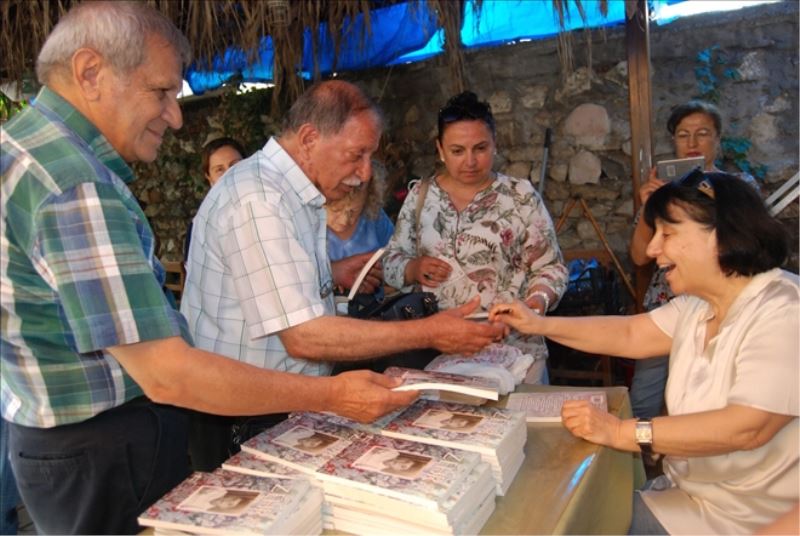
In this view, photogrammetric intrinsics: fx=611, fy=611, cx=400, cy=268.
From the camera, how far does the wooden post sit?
3561 millimetres

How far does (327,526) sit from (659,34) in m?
3.96

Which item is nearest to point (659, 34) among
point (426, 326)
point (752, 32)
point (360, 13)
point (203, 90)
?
point (752, 32)

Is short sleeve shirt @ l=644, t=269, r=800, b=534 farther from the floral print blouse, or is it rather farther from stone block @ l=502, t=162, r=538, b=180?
stone block @ l=502, t=162, r=538, b=180

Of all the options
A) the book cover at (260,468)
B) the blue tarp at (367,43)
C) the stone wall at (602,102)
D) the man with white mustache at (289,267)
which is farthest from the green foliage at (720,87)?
the book cover at (260,468)

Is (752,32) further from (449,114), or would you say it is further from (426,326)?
(426,326)

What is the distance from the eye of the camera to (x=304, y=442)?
4.93 feet

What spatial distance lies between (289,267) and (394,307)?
25.0 inches

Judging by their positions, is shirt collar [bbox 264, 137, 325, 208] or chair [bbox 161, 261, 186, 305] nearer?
shirt collar [bbox 264, 137, 325, 208]

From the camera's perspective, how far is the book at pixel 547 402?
73.2 inches

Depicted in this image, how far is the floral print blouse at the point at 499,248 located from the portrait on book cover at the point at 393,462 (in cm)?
143

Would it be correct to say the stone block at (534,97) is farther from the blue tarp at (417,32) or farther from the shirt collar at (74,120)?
the shirt collar at (74,120)

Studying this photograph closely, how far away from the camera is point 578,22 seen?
3811 millimetres

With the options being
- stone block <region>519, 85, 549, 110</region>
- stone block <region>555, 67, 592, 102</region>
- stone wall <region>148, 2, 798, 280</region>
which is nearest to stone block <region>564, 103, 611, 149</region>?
stone wall <region>148, 2, 798, 280</region>

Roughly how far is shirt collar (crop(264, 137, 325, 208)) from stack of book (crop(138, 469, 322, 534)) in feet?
3.10
